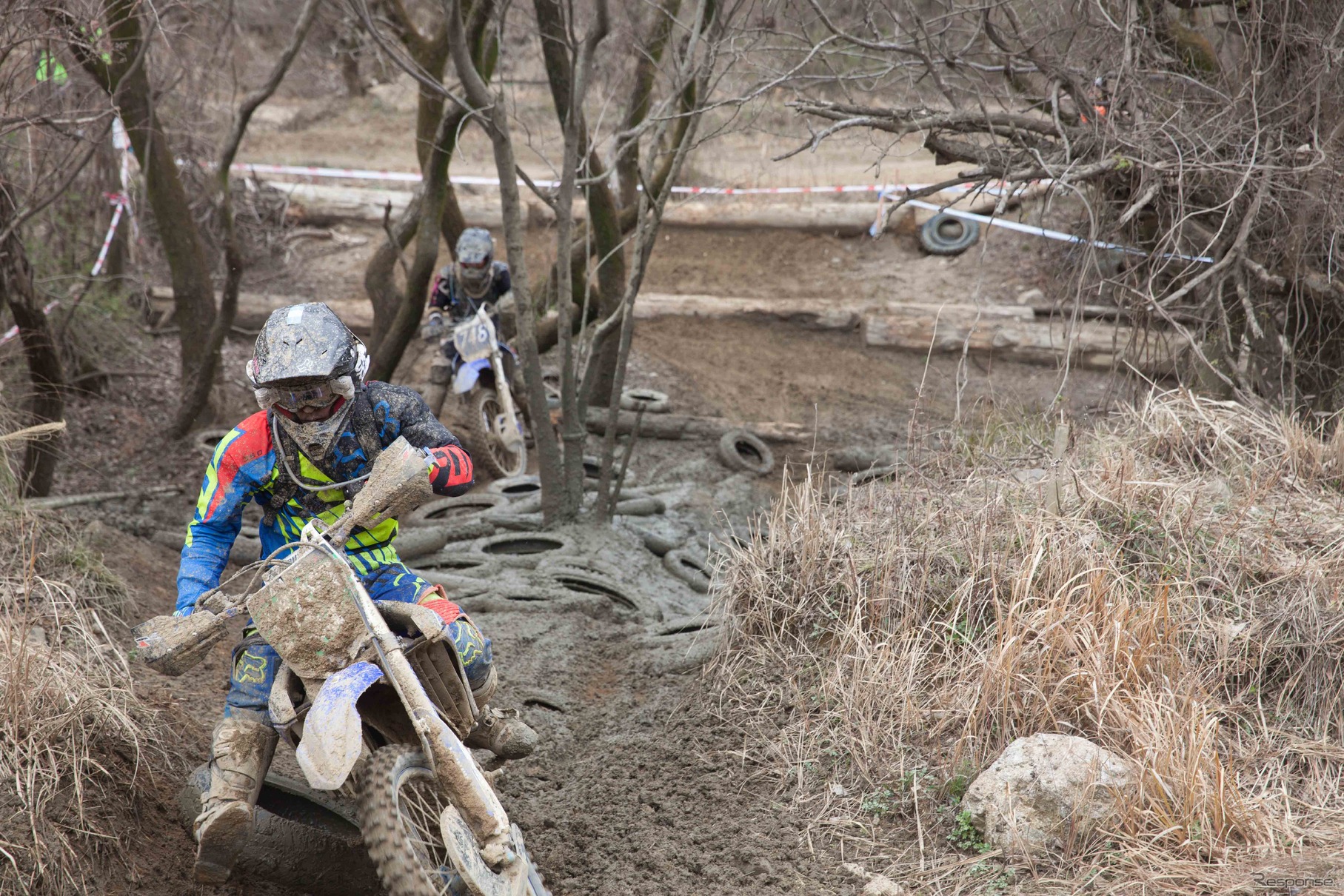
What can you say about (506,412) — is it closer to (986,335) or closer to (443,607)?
(443,607)

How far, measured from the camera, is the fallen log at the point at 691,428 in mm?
9680

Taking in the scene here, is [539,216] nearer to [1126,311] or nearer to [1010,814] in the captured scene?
[1126,311]

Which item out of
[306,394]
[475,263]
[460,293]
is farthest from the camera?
[460,293]

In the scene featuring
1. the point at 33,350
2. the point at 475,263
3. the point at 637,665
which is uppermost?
the point at 33,350

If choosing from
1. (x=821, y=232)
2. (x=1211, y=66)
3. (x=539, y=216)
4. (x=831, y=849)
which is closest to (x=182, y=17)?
(x=539, y=216)

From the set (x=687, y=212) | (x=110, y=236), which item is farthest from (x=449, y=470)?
(x=687, y=212)

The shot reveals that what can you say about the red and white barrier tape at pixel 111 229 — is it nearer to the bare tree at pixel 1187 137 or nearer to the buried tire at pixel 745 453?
the buried tire at pixel 745 453

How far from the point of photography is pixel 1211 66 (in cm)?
724

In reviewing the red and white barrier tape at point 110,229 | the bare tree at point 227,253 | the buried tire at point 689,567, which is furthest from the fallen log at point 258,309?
the buried tire at point 689,567

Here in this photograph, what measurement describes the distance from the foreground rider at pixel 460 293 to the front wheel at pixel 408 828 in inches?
238

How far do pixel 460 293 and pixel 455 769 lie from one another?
22.2ft

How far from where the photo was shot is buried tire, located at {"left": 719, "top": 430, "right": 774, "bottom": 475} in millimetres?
9062

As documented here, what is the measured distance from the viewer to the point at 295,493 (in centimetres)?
349

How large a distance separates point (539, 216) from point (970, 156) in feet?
29.9
